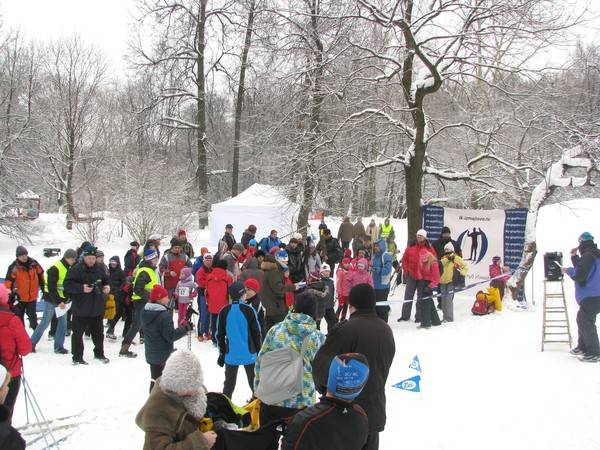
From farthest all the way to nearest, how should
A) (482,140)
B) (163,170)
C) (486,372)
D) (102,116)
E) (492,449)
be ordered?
(102,116) → (163,170) → (482,140) → (486,372) → (492,449)

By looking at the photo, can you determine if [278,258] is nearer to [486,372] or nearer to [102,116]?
[486,372]

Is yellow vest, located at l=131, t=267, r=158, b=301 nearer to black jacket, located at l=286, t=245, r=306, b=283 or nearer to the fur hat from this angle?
black jacket, located at l=286, t=245, r=306, b=283

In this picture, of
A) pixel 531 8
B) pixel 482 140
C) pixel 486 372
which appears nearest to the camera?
pixel 486 372

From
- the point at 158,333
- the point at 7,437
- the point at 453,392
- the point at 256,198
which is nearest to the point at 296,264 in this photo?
the point at 453,392

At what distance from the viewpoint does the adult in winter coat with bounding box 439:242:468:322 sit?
35.4 feet

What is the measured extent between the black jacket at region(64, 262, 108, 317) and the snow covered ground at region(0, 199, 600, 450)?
837 mm

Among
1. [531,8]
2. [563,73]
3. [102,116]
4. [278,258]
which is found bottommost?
[278,258]

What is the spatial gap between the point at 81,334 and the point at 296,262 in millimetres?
4436

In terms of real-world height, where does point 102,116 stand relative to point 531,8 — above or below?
above

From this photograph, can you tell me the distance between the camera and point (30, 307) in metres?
9.13

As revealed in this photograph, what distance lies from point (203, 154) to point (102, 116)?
14.0 metres

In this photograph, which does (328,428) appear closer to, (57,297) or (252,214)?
(57,297)

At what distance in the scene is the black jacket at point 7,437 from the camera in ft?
8.82

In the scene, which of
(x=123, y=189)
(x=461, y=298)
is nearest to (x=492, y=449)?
(x=461, y=298)
